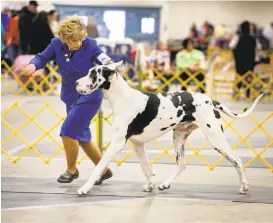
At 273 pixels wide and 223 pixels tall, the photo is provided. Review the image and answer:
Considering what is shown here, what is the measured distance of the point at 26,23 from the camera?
13.8 m

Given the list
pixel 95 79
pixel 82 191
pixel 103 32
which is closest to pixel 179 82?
pixel 103 32

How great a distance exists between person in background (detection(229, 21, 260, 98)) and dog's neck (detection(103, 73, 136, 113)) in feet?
26.0

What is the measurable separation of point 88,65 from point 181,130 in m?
0.93

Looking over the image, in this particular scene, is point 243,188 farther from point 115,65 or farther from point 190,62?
point 190,62

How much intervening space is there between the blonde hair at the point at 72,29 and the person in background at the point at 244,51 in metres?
7.86

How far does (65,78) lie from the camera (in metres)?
5.68

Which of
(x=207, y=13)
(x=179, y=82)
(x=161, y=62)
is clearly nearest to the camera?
(x=179, y=82)

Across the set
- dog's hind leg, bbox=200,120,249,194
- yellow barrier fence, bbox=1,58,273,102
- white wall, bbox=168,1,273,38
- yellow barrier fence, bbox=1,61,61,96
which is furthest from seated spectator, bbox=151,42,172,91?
white wall, bbox=168,1,273,38

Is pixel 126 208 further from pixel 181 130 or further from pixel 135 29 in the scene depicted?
pixel 135 29

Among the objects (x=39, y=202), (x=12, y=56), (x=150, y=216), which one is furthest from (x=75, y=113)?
(x=12, y=56)

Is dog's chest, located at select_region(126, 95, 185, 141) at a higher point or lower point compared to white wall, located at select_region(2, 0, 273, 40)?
higher

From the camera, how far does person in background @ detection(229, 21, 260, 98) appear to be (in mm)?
13188

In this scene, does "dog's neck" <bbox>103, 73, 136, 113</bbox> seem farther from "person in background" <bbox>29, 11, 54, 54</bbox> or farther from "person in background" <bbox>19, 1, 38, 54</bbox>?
"person in background" <bbox>19, 1, 38, 54</bbox>

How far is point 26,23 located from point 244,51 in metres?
4.29
